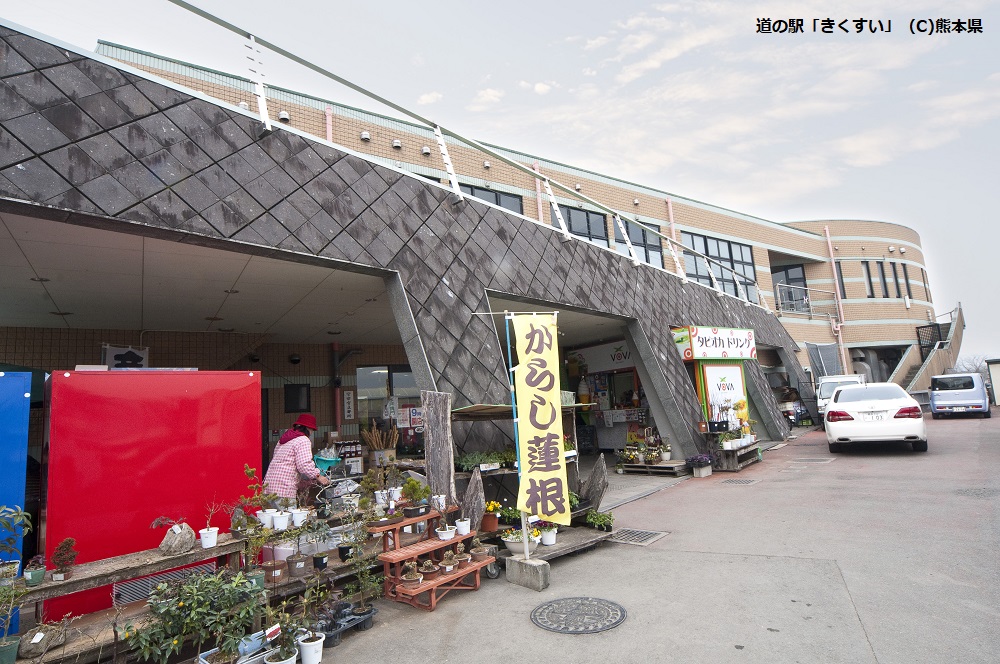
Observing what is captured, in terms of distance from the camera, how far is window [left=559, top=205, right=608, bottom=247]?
17.3 meters

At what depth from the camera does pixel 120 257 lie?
6.22 meters

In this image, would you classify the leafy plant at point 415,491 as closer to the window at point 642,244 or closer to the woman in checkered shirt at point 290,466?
the woman in checkered shirt at point 290,466

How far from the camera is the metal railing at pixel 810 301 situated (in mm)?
28603

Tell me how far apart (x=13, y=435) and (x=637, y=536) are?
6537 millimetres

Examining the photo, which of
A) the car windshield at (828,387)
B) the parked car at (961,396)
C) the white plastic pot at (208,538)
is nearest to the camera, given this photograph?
the white plastic pot at (208,538)

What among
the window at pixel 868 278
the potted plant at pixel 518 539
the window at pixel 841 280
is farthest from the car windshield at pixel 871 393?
the window at pixel 868 278

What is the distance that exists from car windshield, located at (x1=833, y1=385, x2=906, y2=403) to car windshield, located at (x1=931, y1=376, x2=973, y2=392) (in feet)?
37.4

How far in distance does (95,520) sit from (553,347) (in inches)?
175

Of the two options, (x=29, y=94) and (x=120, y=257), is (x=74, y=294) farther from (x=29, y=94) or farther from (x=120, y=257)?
(x=29, y=94)

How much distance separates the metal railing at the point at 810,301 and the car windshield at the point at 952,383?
8.19 metres

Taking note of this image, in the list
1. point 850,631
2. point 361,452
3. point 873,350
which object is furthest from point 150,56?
point 873,350

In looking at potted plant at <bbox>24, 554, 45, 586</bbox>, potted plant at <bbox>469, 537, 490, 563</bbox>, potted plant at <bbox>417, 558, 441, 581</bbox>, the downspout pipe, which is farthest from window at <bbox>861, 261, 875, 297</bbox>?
potted plant at <bbox>24, 554, 45, 586</bbox>

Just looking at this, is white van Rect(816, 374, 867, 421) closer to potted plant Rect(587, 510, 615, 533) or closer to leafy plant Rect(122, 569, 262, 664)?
potted plant Rect(587, 510, 615, 533)

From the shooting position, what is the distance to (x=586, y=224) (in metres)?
17.8
